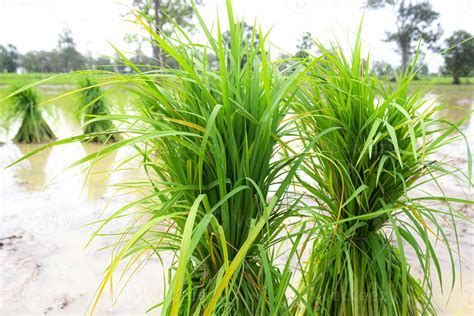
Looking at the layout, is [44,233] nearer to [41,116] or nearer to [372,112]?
[372,112]

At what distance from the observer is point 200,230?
68 centimetres

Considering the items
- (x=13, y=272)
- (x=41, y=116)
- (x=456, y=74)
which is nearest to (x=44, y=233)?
(x=13, y=272)

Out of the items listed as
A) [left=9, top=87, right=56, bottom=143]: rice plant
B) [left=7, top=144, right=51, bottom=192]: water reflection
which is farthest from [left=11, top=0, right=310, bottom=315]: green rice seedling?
[left=9, top=87, right=56, bottom=143]: rice plant

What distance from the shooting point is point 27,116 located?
5.26m

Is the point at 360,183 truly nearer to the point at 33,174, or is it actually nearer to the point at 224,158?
the point at 224,158

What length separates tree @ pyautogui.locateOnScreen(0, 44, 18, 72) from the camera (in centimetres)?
680

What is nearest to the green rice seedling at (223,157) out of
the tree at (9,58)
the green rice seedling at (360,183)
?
the green rice seedling at (360,183)

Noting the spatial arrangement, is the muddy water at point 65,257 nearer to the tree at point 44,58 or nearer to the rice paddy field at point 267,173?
the rice paddy field at point 267,173

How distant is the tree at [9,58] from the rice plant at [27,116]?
1.70 metres

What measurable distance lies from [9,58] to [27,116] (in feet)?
9.47

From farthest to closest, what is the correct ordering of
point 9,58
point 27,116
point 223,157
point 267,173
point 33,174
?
point 9,58, point 27,116, point 33,174, point 267,173, point 223,157

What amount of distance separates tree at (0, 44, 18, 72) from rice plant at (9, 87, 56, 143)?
170cm

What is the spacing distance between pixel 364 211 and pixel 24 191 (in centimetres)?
296

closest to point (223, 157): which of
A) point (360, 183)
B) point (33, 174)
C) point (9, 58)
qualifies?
point (360, 183)
